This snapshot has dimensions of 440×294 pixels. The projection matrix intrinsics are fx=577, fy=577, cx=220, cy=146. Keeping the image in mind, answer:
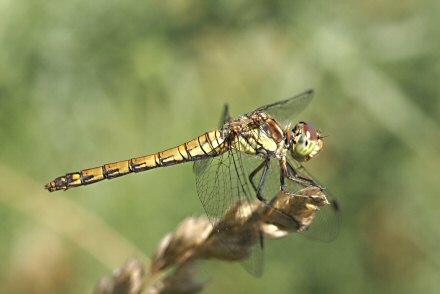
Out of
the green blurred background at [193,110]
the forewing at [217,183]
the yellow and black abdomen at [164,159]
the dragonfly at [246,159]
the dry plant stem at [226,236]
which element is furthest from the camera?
the green blurred background at [193,110]

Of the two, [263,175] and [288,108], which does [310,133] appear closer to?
[263,175]

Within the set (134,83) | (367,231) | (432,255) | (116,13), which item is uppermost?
(116,13)

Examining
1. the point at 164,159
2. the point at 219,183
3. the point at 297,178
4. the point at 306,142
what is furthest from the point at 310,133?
the point at 164,159

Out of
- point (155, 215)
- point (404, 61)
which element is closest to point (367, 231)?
point (404, 61)

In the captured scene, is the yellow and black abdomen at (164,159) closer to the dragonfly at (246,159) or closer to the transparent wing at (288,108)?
the dragonfly at (246,159)

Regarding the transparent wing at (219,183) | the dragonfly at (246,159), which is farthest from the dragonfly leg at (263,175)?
the transparent wing at (219,183)

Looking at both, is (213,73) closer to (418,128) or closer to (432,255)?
(418,128)

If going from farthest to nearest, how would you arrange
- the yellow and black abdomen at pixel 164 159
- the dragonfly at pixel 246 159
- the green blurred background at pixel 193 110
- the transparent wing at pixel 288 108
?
the green blurred background at pixel 193 110 → the transparent wing at pixel 288 108 → the yellow and black abdomen at pixel 164 159 → the dragonfly at pixel 246 159
